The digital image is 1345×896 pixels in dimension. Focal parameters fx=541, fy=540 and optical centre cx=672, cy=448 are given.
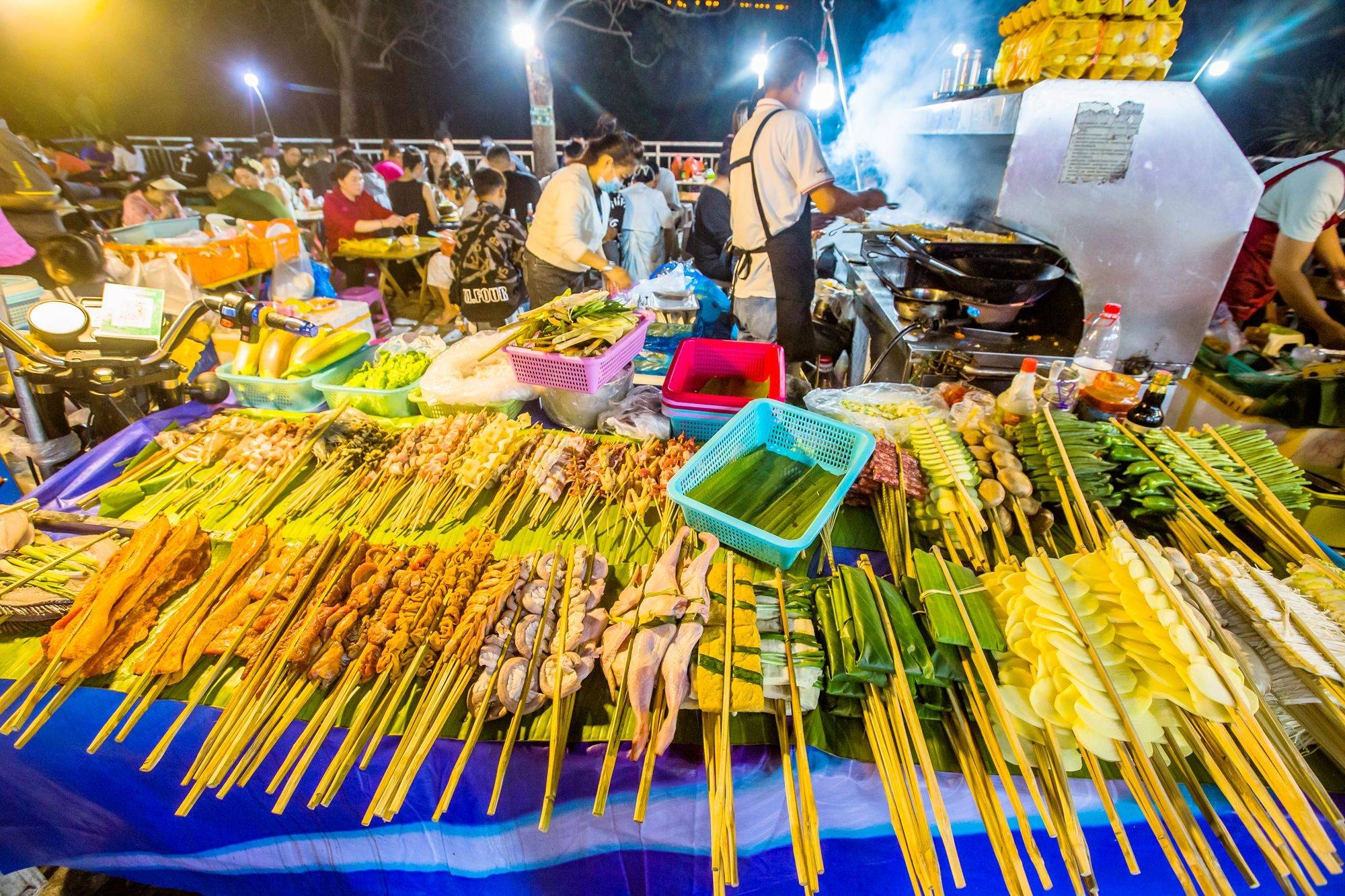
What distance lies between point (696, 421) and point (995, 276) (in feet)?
8.53

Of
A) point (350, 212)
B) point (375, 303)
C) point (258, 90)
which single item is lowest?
point (375, 303)

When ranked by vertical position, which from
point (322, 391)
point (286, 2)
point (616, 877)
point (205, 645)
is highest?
point (286, 2)

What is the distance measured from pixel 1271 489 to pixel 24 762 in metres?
4.91

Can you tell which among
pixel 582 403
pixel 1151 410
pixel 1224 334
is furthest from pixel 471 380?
pixel 1224 334

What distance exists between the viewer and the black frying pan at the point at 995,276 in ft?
11.5

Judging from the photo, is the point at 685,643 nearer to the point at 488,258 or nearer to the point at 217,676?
the point at 217,676

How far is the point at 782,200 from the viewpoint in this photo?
4.52m

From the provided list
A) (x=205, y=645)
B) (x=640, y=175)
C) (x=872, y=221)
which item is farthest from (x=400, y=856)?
(x=640, y=175)

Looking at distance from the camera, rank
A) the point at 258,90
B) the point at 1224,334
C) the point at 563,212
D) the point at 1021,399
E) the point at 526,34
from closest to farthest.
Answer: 1. the point at 1021,399
2. the point at 1224,334
3. the point at 563,212
4. the point at 526,34
5. the point at 258,90

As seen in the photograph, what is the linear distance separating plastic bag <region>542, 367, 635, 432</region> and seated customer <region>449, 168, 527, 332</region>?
137 inches

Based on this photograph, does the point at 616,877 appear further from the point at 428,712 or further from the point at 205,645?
the point at 205,645

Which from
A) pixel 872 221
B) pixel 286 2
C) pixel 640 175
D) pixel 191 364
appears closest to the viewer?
pixel 191 364

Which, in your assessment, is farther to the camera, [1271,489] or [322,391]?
[322,391]

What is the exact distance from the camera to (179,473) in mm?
2758
